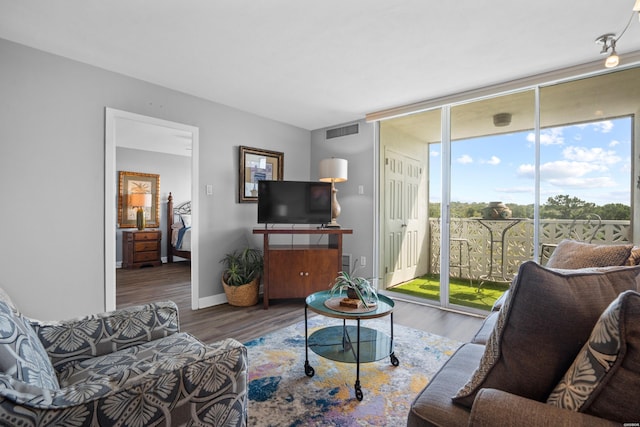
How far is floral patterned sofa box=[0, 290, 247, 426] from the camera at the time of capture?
2.71 ft

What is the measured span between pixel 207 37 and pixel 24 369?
7.22 ft

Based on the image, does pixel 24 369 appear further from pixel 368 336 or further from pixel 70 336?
pixel 368 336

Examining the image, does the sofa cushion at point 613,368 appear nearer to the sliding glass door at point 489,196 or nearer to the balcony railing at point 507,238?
the balcony railing at point 507,238

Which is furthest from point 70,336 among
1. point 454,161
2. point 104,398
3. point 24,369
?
point 454,161

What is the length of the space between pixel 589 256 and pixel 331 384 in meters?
1.67

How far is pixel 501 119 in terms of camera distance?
3.30m

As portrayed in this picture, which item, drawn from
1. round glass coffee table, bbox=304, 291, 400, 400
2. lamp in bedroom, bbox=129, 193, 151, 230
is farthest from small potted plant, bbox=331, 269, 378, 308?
lamp in bedroom, bbox=129, 193, 151, 230

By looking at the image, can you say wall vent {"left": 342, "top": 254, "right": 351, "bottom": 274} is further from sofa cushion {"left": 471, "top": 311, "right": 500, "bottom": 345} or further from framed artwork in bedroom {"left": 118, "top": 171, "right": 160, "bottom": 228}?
framed artwork in bedroom {"left": 118, "top": 171, "right": 160, "bottom": 228}

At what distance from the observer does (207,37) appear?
7.53ft

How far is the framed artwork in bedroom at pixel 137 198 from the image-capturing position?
20.0ft

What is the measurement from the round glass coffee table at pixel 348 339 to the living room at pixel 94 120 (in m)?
1.87

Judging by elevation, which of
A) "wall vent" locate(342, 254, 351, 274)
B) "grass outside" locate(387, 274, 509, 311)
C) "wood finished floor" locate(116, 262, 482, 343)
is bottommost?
"wood finished floor" locate(116, 262, 482, 343)

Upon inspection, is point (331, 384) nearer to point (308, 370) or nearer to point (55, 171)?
point (308, 370)

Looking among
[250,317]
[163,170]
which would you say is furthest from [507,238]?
[163,170]
